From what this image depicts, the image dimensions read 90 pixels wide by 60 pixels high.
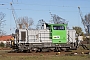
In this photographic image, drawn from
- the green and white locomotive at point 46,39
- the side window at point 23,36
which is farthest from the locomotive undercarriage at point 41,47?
the side window at point 23,36

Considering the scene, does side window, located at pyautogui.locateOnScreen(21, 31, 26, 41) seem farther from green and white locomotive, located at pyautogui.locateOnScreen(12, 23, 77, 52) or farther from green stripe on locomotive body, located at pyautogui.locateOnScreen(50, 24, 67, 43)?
green stripe on locomotive body, located at pyautogui.locateOnScreen(50, 24, 67, 43)

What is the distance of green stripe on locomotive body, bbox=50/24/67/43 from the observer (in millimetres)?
29236

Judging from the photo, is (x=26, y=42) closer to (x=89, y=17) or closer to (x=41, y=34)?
(x=41, y=34)

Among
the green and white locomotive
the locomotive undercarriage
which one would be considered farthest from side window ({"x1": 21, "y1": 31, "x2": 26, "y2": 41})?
the locomotive undercarriage

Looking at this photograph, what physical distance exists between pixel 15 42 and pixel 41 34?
356 cm

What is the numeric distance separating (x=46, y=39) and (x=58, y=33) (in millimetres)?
1783

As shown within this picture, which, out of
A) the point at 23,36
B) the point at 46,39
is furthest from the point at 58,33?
the point at 23,36

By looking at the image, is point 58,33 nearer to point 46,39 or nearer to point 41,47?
point 46,39

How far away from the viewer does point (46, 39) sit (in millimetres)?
29219

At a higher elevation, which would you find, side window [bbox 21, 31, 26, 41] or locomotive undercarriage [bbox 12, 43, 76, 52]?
side window [bbox 21, 31, 26, 41]

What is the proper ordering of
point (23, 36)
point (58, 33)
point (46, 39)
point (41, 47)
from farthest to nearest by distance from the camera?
point (58, 33) → point (46, 39) → point (23, 36) → point (41, 47)

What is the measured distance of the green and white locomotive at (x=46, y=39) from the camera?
28.6 metres

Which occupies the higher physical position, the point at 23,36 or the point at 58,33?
the point at 58,33

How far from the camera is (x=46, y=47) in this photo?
1128 inches
